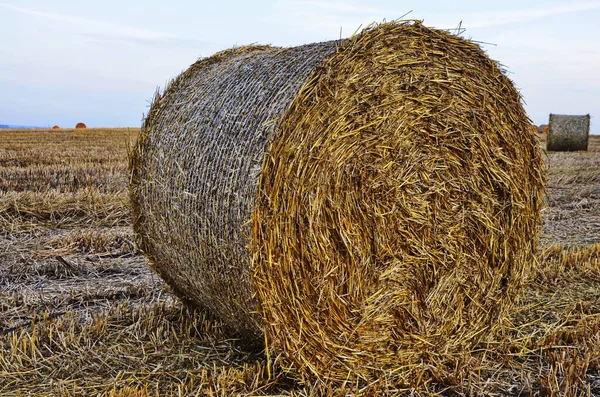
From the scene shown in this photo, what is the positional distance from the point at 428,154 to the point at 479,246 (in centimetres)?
77

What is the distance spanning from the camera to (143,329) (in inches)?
157

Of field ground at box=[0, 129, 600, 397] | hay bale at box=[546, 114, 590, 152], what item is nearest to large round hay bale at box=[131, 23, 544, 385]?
field ground at box=[0, 129, 600, 397]

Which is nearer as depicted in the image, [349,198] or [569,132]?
[349,198]

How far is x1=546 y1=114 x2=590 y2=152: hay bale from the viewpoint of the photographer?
16.8m

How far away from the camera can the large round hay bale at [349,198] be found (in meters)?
3.13

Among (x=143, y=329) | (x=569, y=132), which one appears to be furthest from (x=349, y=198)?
(x=569, y=132)

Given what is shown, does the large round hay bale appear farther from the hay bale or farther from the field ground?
the hay bale

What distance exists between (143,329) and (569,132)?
15440 millimetres

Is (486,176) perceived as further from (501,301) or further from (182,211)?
(182,211)

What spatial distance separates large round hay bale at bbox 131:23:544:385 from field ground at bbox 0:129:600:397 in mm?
224

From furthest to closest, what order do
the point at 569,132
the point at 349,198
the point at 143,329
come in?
the point at 569,132, the point at 143,329, the point at 349,198

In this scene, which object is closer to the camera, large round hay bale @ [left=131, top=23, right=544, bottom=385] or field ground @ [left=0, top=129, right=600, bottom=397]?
large round hay bale @ [left=131, top=23, right=544, bottom=385]

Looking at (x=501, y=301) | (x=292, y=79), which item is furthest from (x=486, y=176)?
(x=292, y=79)

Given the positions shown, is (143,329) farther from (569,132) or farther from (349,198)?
(569,132)
